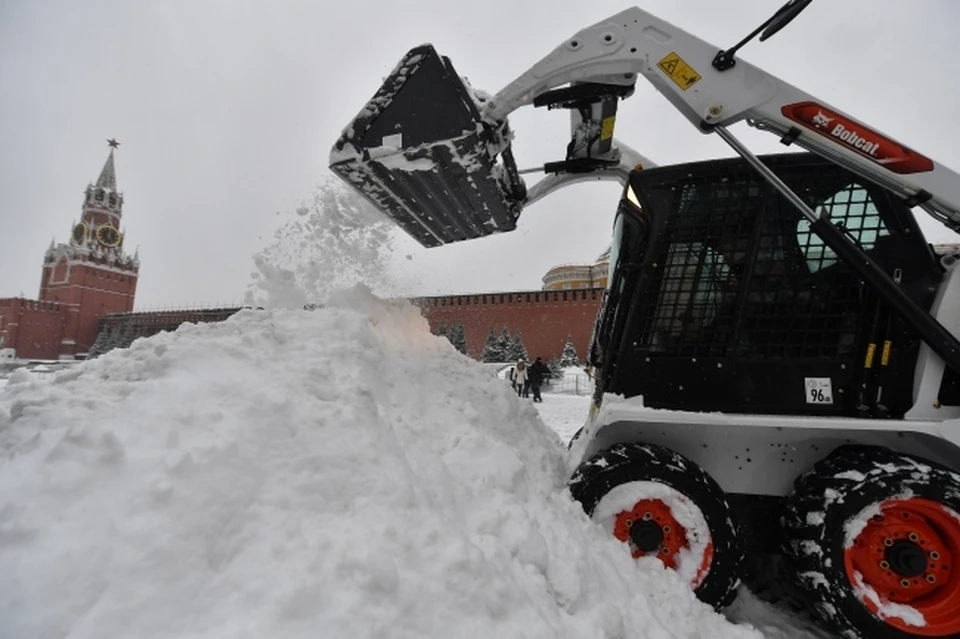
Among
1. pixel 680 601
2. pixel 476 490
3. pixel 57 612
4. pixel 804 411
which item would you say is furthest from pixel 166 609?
pixel 804 411

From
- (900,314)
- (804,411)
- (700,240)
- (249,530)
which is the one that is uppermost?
(700,240)

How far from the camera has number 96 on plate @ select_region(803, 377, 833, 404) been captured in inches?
113

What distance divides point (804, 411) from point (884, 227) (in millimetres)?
1230

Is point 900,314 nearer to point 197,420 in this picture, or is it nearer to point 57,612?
point 197,420

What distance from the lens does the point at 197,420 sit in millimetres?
2059

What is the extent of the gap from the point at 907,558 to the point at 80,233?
90.6m

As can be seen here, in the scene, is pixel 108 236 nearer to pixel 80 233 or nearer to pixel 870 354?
pixel 80 233

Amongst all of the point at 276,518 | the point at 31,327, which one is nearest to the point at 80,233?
the point at 31,327

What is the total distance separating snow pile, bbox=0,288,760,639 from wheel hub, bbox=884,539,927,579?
0.90 metres

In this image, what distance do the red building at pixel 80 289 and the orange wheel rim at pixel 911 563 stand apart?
72.0m

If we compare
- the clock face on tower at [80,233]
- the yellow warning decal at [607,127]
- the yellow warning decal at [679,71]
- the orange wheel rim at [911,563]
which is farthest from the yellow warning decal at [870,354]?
the clock face on tower at [80,233]

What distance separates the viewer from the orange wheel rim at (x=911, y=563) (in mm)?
2525

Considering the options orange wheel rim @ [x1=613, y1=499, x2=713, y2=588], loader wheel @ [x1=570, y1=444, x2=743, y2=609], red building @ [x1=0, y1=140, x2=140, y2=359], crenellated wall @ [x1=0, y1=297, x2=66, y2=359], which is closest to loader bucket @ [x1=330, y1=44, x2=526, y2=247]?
loader wheel @ [x1=570, y1=444, x2=743, y2=609]

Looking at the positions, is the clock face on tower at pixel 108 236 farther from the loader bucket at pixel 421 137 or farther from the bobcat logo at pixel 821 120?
the bobcat logo at pixel 821 120
